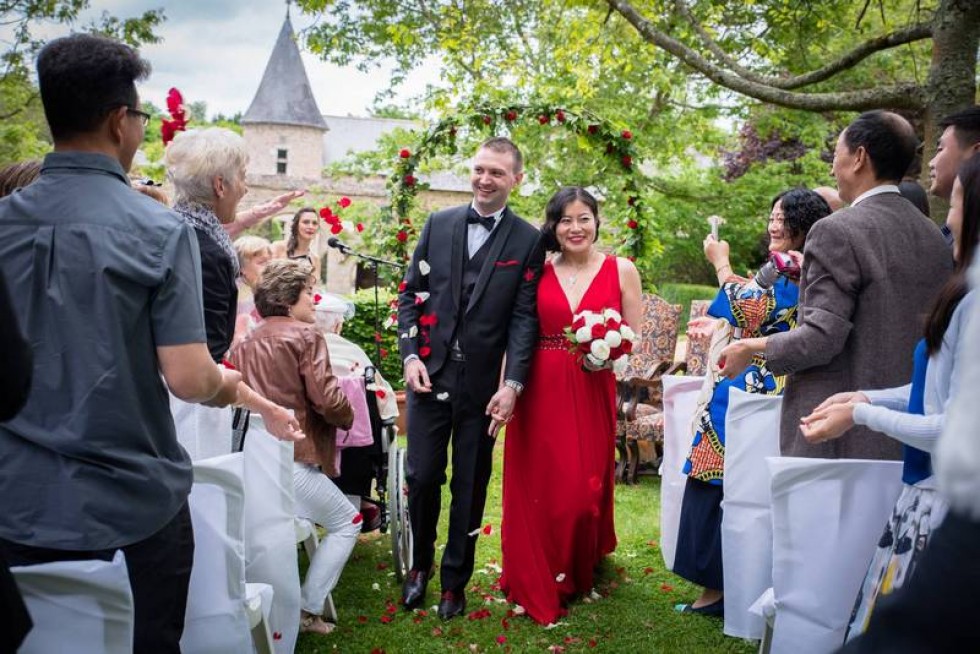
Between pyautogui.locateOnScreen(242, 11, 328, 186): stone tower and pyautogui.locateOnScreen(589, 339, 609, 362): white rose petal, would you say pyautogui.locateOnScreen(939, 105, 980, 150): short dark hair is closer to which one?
pyautogui.locateOnScreen(589, 339, 609, 362): white rose petal

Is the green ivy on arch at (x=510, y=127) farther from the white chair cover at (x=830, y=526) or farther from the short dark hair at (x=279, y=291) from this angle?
the white chair cover at (x=830, y=526)

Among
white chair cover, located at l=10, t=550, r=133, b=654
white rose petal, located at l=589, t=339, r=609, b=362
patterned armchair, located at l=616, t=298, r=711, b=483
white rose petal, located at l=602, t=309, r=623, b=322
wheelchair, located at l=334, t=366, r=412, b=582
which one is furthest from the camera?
patterned armchair, located at l=616, t=298, r=711, b=483

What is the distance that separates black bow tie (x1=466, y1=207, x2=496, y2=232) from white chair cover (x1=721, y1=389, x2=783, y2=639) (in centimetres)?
175

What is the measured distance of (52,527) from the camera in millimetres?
2141

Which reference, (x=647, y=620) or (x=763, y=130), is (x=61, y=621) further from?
(x=763, y=130)

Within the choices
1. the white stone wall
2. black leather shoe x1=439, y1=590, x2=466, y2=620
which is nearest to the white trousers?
black leather shoe x1=439, y1=590, x2=466, y2=620

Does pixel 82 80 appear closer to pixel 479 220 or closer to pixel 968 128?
pixel 479 220

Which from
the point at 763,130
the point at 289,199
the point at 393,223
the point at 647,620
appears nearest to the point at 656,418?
the point at 393,223

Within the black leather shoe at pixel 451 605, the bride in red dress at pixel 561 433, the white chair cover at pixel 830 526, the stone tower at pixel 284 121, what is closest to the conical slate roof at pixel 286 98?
the stone tower at pixel 284 121

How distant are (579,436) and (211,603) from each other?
2.66 m

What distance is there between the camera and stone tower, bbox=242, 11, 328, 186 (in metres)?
48.1

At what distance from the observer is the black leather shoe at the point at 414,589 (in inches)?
197

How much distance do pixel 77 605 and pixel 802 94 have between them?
22.8 ft

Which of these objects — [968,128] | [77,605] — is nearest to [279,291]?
[77,605]
